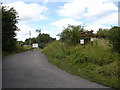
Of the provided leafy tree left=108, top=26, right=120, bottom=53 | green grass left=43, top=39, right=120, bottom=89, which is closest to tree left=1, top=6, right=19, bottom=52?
green grass left=43, top=39, right=120, bottom=89

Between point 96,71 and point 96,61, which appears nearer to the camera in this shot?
point 96,71

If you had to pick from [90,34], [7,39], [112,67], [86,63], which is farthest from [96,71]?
[7,39]

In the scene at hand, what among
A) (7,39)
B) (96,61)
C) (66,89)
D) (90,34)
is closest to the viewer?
(66,89)

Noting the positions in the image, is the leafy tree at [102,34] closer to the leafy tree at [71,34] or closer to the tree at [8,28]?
the leafy tree at [71,34]

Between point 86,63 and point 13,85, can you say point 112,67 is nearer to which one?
point 86,63

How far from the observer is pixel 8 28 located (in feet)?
60.1

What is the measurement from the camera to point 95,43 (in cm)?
1253

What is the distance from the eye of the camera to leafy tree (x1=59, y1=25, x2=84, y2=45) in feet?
49.6

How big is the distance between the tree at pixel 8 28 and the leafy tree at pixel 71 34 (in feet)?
19.9

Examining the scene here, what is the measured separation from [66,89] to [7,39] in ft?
47.6

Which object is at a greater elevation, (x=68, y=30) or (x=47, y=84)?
(x=68, y=30)

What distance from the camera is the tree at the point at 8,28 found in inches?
688

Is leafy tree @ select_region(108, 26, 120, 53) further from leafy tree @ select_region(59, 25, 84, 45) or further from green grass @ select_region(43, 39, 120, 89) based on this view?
leafy tree @ select_region(59, 25, 84, 45)

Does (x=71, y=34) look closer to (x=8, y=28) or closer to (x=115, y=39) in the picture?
(x=115, y=39)
